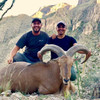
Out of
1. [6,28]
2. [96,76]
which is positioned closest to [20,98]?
[96,76]

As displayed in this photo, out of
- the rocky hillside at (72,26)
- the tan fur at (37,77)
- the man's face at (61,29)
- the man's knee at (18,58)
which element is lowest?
the tan fur at (37,77)

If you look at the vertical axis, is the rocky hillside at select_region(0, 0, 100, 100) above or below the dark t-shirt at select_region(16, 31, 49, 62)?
above

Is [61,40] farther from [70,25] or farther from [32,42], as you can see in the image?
[70,25]

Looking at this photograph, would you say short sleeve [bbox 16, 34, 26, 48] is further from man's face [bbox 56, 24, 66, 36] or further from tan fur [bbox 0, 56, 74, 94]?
man's face [bbox 56, 24, 66, 36]

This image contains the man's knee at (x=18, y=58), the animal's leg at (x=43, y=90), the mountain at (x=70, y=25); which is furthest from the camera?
the mountain at (x=70, y=25)

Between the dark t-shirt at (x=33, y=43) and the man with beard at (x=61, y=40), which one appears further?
the dark t-shirt at (x=33, y=43)

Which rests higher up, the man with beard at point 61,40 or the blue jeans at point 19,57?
the man with beard at point 61,40

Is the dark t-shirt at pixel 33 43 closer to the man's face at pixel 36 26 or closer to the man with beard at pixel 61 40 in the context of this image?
the man's face at pixel 36 26

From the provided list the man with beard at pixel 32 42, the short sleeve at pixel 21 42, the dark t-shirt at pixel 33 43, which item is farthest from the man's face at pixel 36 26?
the short sleeve at pixel 21 42

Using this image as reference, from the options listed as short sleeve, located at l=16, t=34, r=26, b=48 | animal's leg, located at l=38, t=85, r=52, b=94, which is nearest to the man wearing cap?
short sleeve, located at l=16, t=34, r=26, b=48

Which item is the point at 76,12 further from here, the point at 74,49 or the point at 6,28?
the point at 74,49

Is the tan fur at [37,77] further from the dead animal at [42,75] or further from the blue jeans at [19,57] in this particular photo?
the blue jeans at [19,57]

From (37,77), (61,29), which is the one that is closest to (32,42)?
(61,29)

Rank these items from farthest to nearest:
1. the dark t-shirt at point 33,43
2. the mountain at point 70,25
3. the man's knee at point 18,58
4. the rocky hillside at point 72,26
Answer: the mountain at point 70,25
the rocky hillside at point 72,26
the dark t-shirt at point 33,43
the man's knee at point 18,58
